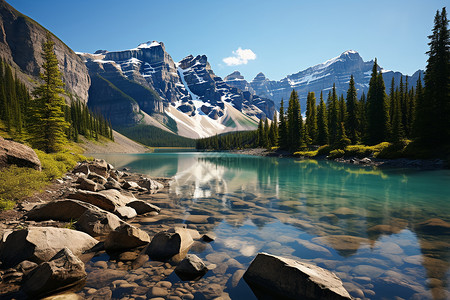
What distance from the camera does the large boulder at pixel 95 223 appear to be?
832cm

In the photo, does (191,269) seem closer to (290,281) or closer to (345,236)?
(290,281)

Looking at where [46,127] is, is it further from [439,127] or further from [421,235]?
[439,127]

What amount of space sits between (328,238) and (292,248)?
195cm

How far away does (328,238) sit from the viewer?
8.91m

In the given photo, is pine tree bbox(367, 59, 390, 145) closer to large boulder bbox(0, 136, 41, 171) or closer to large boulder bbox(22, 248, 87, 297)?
large boulder bbox(0, 136, 41, 171)

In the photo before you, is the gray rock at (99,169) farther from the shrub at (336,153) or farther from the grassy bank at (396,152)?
the shrub at (336,153)

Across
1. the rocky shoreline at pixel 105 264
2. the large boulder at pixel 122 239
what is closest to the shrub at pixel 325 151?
the rocky shoreline at pixel 105 264

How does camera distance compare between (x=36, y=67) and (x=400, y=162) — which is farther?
(x=36, y=67)

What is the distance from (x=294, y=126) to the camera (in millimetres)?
81688

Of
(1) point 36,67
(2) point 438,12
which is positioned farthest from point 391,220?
(1) point 36,67

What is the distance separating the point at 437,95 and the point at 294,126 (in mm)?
43622

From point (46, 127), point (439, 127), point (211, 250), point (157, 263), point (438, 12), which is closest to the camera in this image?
point (157, 263)

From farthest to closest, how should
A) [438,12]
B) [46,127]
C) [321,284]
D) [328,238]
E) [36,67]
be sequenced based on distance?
[36,67] → [438,12] → [46,127] → [328,238] → [321,284]

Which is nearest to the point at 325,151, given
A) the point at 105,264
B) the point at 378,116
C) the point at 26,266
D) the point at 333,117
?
the point at 333,117
